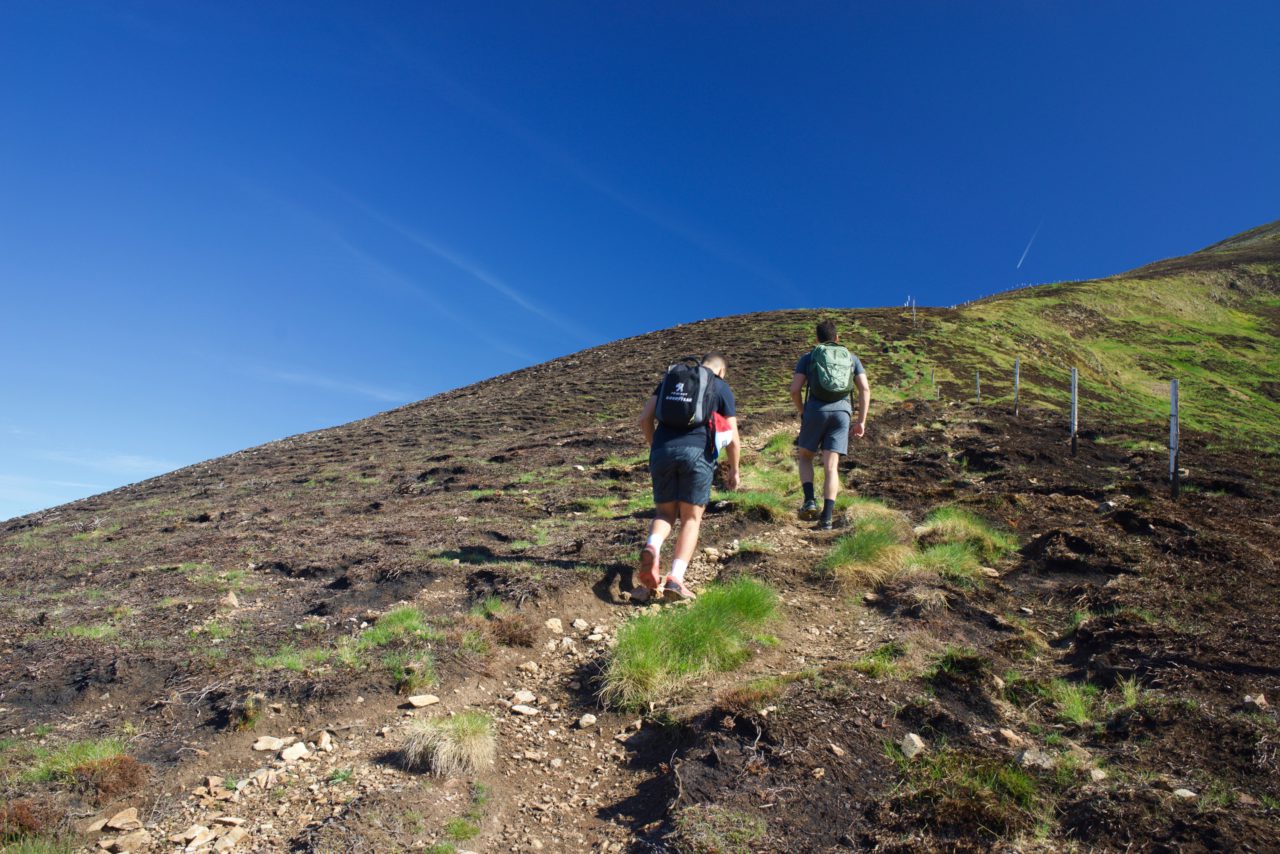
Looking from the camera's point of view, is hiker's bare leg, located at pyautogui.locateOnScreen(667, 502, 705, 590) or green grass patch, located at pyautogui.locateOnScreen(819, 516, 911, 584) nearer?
hiker's bare leg, located at pyautogui.locateOnScreen(667, 502, 705, 590)

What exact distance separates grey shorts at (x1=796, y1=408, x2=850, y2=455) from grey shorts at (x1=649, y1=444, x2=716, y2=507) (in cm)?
250

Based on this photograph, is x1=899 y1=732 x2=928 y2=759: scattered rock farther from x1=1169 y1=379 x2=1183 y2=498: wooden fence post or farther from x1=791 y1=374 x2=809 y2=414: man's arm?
x1=1169 y1=379 x2=1183 y2=498: wooden fence post

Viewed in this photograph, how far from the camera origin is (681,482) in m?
6.11

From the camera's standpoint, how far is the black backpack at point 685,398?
5.99m

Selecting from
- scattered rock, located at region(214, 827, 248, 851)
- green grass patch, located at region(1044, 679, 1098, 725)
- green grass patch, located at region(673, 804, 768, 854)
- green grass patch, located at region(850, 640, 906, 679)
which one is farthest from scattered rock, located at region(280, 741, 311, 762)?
green grass patch, located at region(1044, 679, 1098, 725)

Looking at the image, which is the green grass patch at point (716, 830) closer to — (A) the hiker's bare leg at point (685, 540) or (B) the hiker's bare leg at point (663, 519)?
(A) the hiker's bare leg at point (685, 540)

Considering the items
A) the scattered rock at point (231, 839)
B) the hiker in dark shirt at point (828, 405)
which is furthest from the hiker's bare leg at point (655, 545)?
the scattered rock at point (231, 839)

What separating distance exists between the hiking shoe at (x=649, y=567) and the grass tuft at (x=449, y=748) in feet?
7.43

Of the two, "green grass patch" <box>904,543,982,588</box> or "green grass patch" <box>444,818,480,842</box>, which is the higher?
"green grass patch" <box>904,543,982,588</box>

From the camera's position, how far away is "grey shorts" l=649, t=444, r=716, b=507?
19.7 ft

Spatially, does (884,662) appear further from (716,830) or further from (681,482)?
(681,482)

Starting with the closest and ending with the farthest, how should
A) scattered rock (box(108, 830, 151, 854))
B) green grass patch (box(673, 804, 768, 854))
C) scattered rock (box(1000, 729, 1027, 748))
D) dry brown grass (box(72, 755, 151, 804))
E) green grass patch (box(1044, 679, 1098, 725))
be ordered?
green grass patch (box(673, 804, 768, 854)) < scattered rock (box(108, 830, 151, 854)) < dry brown grass (box(72, 755, 151, 804)) < scattered rock (box(1000, 729, 1027, 748)) < green grass patch (box(1044, 679, 1098, 725))

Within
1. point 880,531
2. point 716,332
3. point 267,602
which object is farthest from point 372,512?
point 716,332

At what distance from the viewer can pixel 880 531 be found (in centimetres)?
727
